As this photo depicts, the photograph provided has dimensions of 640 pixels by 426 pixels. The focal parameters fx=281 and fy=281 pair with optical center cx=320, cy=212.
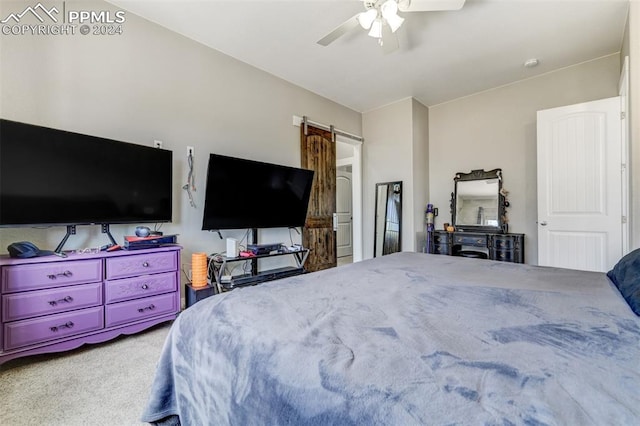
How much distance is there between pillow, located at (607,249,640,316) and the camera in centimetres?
106

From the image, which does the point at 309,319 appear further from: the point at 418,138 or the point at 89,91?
the point at 418,138

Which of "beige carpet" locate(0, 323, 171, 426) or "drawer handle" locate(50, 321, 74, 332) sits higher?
"drawer handle" locate(50, 321, 74, 332)

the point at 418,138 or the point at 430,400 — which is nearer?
the point at 430,400

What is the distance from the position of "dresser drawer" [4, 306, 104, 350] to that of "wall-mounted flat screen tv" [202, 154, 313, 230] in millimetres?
1134

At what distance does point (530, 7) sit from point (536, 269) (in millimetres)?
2365

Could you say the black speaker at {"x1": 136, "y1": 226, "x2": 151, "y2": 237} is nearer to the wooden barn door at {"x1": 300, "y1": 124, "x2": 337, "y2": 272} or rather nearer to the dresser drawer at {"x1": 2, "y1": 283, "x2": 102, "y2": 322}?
the dresser drawer at {"x1": 2, "y1": 283, "x2": 102, "y2": 322}

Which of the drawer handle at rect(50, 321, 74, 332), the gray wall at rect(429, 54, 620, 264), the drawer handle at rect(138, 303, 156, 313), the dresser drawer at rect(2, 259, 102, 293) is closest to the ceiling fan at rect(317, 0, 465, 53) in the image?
the gray wall at rect(429, 54, 620, 264)

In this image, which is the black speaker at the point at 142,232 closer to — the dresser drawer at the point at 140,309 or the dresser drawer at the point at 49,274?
the dresser drawer at the point at 49,274

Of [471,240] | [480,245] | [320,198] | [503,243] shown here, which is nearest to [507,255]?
[503,243]

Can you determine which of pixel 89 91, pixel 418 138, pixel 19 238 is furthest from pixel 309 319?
pixel 418 138

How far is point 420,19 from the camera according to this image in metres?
2.63

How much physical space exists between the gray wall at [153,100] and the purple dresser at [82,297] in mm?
447

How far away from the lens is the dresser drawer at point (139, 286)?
216 cm

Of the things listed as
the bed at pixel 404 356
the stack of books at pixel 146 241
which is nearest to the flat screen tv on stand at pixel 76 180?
the stack of books at pixel 146 241
